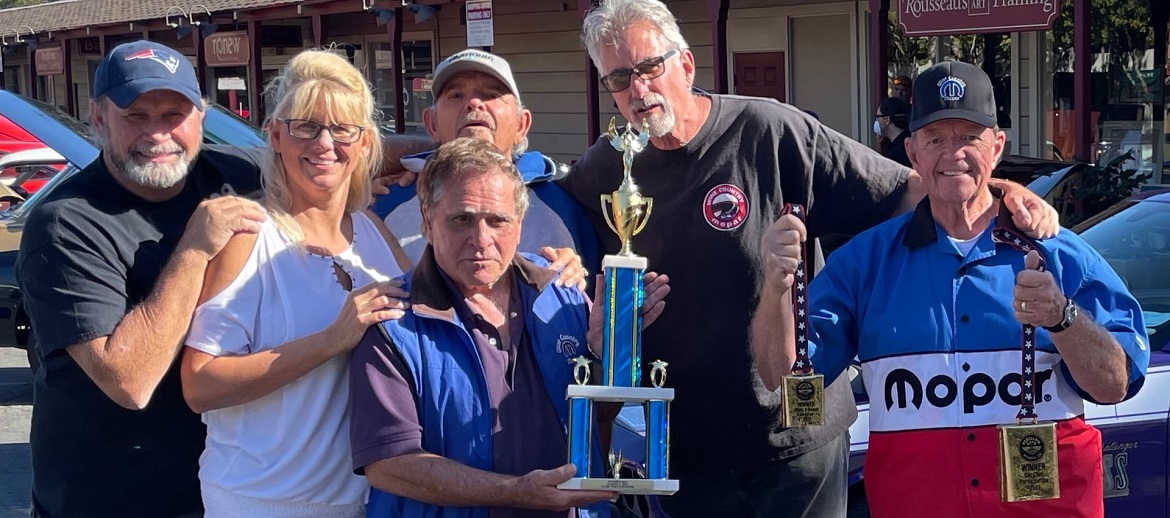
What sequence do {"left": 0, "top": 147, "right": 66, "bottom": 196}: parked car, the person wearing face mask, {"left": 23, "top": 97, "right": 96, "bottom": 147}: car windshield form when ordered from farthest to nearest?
{"left": 0, "top": 147, "right": 66, "bottom": 196}: parked car → the person wearing face mask → {"left": 23, "top": 97, "right": 96, "bottom": 147}: car windshield

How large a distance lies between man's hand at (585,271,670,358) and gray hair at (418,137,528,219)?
→ 0.26 metres

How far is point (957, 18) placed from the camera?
33.2 feet

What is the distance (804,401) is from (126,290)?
4.97 feet

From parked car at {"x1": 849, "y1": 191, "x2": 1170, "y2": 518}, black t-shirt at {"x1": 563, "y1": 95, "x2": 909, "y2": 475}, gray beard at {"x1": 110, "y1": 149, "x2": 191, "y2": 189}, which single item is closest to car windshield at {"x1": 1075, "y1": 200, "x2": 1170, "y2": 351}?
parked car at {"x1": 849, "y1": 191, "x2": 1170, "y2": 518}

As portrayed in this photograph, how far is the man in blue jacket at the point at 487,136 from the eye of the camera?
322 centimetres

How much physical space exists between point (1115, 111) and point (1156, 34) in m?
0.85

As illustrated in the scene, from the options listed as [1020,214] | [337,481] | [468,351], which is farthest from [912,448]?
[337,481]

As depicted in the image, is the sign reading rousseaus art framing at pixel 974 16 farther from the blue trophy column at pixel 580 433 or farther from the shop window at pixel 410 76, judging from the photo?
the shop window at pixel 410 76

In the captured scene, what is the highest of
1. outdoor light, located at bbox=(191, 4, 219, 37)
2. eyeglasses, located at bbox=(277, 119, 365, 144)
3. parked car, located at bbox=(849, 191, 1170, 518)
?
outdoor light, located at bbox=(191, 4, 219, 37)

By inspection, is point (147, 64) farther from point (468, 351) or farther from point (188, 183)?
point (468, 351)

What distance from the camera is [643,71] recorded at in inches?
123

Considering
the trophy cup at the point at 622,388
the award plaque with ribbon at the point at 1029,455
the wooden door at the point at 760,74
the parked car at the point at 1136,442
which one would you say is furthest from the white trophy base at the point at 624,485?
the wooden door at the point at 760,74

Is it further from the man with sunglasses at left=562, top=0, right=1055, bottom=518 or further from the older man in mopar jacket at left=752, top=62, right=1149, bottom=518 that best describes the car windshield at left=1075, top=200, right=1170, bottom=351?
the older man in mopar jacket at left=752, top=62, right=1149, bottom=518

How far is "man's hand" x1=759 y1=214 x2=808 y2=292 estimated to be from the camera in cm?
266
